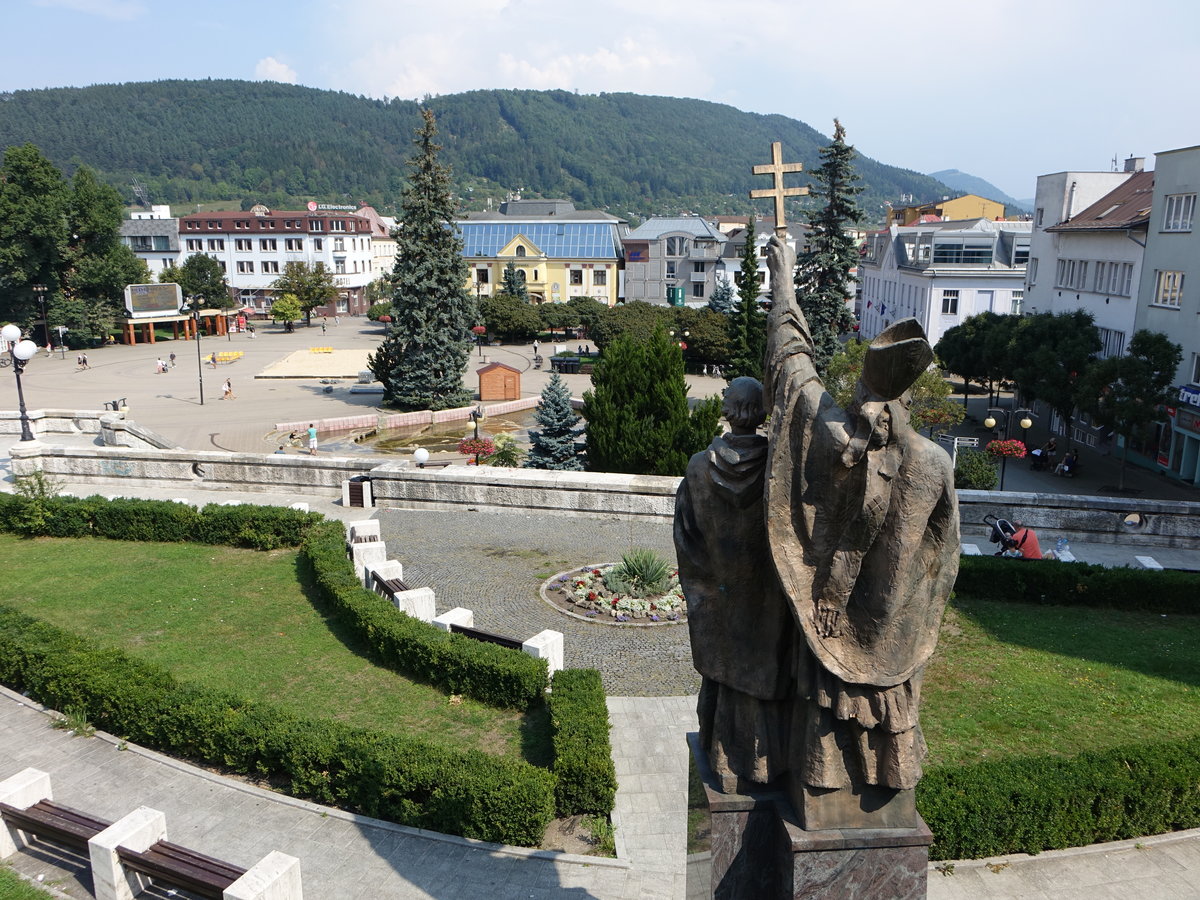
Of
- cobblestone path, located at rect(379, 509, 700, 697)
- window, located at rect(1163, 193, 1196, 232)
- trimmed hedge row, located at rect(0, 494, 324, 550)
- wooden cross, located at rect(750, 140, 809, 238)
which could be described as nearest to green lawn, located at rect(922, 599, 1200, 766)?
cobblestone path, located at rect(379, 509, 700, 697)

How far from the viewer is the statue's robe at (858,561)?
14.2ft

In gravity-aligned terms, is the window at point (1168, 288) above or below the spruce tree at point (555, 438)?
above

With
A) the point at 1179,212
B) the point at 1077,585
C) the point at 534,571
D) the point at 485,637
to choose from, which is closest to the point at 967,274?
the point at 1179,212

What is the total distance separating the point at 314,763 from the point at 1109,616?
11780 mm

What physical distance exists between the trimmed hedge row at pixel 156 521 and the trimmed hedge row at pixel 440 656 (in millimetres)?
4177

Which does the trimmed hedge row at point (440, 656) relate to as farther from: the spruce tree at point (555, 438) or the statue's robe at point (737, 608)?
the spruce tree at point (555, 438)

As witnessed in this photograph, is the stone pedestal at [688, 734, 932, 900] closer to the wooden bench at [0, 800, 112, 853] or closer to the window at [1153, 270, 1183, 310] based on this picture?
the wooden bench at [0, 800, 112, 853]

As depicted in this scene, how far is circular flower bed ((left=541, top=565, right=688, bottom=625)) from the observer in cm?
1352

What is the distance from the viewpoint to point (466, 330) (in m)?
42.5

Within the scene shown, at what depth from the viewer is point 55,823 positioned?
7.78 meters

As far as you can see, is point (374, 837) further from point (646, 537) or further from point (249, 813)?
point (646, 537)

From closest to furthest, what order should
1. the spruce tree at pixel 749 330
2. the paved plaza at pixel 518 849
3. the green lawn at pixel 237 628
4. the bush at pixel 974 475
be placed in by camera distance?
the paved plaza at pixel 518 849 → the green lawn at pixel 237 628 → the bush at pixel 974 475 → the spruce tree at pixel 749 330

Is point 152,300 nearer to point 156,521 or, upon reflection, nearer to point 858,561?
point 156,521

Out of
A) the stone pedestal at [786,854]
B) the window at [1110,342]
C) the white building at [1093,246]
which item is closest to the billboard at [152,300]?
the white building at [1093,246]
